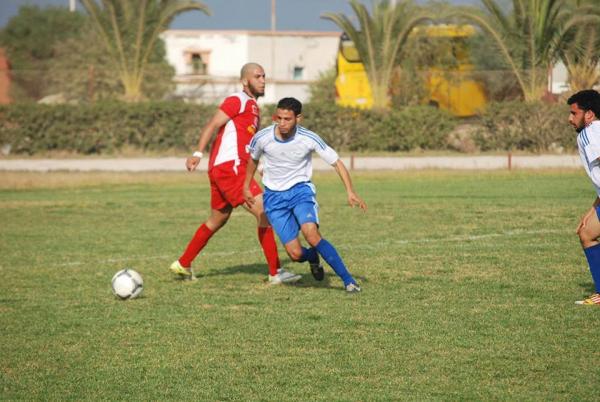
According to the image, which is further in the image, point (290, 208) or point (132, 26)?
point (132, 26)

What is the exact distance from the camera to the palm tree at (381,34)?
106ft

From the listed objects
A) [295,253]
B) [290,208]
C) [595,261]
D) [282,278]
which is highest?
[290,208]

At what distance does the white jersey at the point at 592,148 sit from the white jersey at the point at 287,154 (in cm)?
238

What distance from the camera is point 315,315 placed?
9.15 metres

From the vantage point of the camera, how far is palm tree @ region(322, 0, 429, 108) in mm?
32438

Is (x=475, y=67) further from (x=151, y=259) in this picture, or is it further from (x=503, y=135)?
(x=151, y=259)

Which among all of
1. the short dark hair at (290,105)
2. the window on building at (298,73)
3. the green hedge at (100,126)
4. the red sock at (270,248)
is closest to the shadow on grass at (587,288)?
the red sock at (270,248)

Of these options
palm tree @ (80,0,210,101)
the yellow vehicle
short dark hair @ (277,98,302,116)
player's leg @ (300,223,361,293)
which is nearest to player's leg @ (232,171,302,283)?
player's leg @ (300,223,361,293)

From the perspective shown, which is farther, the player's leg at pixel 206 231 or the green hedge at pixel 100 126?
the green hedge at pixel 100 126

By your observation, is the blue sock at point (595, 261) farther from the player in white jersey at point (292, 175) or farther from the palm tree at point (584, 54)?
the palm tree at point (584, 54)

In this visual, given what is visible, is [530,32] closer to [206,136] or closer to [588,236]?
[206,136]

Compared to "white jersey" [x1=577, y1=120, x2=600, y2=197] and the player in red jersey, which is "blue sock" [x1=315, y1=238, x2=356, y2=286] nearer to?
the player in red jersey

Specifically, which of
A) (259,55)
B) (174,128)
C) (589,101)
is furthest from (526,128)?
(259,55)

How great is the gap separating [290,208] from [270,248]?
2.52 ft
